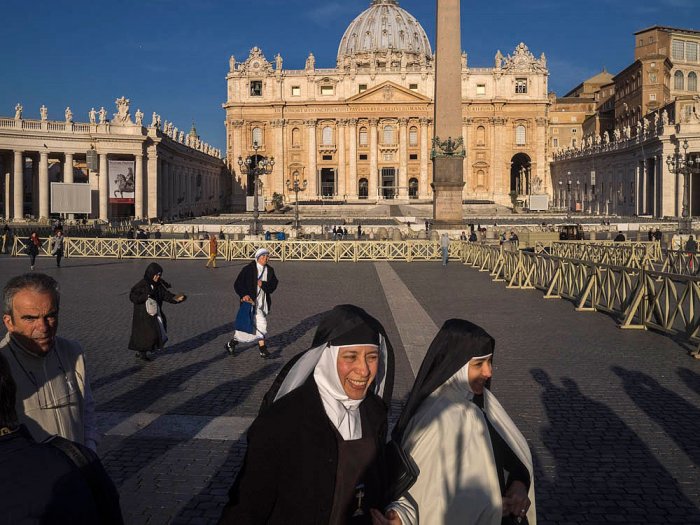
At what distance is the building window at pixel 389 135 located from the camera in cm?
8256

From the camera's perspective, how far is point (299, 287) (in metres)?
17.8

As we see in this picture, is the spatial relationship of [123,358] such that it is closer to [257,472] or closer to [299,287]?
[257,472]

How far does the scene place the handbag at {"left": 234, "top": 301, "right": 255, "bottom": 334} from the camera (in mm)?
9156

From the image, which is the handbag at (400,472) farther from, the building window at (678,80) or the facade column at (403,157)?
the facade column at (403,157)

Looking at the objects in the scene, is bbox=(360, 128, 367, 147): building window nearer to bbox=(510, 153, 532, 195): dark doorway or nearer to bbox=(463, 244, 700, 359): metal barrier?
bbox=(510, 153, 532, 195): dark doorway

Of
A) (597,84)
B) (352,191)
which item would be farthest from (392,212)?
(597,84)

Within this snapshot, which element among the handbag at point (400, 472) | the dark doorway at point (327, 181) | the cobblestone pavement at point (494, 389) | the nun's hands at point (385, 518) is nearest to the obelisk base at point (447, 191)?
the cobblestone pavement at point (494, 389)

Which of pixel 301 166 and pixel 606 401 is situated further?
pixel 301 166

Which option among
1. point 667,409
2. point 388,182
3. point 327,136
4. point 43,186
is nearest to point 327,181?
point 327,136

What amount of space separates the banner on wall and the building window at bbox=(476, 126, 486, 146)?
45.5 meters

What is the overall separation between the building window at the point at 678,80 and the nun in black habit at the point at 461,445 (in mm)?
76571

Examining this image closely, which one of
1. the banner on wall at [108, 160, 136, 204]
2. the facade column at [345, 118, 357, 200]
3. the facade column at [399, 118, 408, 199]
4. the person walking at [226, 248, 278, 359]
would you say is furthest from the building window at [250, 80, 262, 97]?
the person walking at [226, 248, 278, 359]

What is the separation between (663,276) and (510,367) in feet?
12.9

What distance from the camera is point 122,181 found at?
154ft
